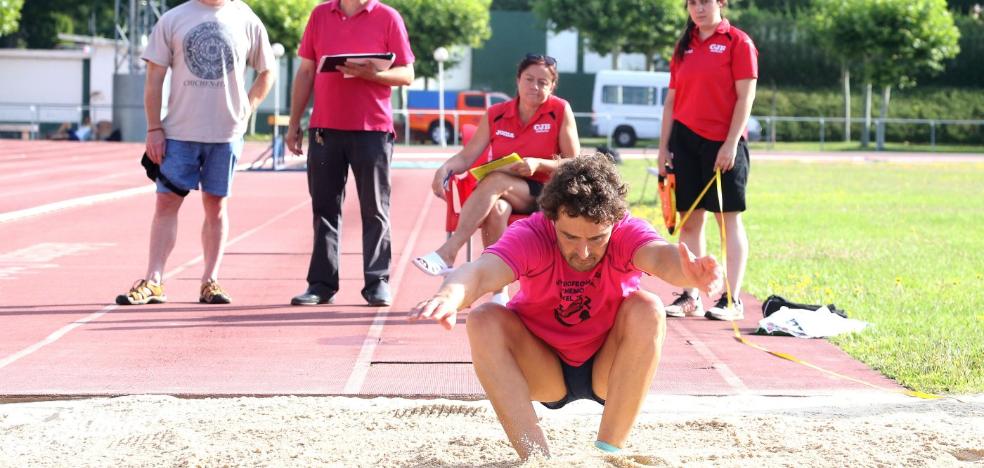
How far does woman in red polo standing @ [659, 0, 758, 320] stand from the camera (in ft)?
24.1

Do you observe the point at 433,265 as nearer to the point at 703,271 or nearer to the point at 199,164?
the point at 199,164

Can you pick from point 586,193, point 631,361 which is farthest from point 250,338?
point 586,193

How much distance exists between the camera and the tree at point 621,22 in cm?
4803

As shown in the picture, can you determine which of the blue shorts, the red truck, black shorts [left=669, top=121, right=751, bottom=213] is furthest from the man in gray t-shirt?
the red truck

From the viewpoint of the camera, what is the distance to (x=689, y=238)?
7.55m

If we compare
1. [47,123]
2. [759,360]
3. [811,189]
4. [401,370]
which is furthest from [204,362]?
[47,123]

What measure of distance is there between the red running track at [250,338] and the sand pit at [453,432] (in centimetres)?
28

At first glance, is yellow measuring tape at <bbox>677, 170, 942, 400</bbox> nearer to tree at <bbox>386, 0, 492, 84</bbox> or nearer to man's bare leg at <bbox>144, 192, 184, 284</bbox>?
man's bare leg at <bbox>144, 192, 184, 284</bbox>

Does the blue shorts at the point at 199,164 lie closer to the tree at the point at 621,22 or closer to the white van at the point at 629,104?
the white van at the point at 629,104

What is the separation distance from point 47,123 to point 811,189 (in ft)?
103

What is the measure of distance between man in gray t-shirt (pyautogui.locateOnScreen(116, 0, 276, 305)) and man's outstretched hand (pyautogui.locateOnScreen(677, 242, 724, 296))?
4.36 meters

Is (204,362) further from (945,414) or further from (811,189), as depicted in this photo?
(811,189)

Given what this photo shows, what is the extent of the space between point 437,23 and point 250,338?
42.6 metres

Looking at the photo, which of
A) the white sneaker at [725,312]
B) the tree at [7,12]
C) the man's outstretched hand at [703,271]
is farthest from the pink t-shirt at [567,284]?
the tree at [7,12]
